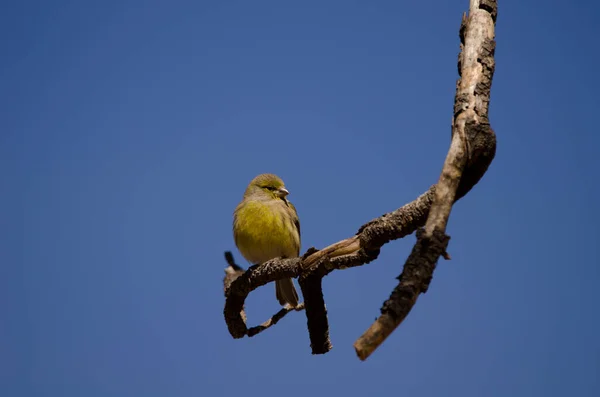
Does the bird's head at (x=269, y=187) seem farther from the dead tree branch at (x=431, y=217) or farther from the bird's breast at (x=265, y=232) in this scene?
the dead tree branch at (x=431, y=217)

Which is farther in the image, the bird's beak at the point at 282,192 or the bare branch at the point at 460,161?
the bird's beak at the point at 282,192

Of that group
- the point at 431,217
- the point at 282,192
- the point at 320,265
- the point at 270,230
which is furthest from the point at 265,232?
the point at 431,217

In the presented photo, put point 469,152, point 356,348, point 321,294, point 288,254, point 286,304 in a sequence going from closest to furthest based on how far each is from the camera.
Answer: point 356,348
point 469,152
point 321,294
point 286,304
point 288,254

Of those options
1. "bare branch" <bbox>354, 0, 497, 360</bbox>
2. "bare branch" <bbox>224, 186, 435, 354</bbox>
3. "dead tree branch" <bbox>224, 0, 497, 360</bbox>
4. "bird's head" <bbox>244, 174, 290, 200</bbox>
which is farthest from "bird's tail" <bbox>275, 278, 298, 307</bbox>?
"bare branch" <bbox>354, 0, 497, 360</bbox>

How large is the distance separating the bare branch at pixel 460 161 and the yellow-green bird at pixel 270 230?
3459 millimetres

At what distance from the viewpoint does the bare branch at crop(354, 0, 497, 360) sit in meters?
3.00

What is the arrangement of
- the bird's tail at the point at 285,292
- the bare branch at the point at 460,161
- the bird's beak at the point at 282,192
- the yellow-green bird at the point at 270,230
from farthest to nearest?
the bird's beak at the point at 282,192
the yellow-green bird at the point at 270,230
the bird's tail at the point at 285,292
the bare branch at the point at 460,161

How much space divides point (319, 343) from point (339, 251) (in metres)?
1.26

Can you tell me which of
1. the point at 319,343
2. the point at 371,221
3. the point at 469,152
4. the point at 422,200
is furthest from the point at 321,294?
the point at 469,152

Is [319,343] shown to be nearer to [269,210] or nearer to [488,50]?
[269,210]

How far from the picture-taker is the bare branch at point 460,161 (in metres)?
3.00

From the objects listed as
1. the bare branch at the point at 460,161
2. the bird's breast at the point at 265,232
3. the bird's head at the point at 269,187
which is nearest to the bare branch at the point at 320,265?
the bare branch at the point at 460,161

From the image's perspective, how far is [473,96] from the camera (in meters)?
4.00

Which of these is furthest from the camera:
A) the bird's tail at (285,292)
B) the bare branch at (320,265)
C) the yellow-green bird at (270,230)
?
the yellow-green bird at (270,230)
